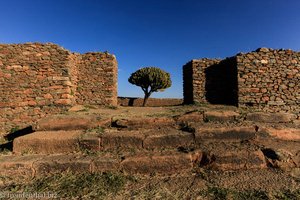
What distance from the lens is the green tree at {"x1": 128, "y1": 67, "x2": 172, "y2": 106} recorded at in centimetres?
2245

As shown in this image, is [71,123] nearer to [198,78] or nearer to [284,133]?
[284,133]

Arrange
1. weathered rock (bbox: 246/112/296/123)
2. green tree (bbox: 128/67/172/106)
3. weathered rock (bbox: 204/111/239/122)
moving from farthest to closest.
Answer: green tree (bbox: 128/67/172/106) < weathered rock (bbox: 246/112/296/123) < weathered rock (bbox: 204/111/239/122)

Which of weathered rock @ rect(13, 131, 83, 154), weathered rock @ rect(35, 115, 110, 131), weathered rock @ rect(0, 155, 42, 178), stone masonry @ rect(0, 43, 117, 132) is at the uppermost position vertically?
stone masonry @ rect(0, 43, 117, 132)

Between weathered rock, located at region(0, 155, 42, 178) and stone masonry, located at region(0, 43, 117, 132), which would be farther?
stone masonry, located at region(0, 43, 117, 132)

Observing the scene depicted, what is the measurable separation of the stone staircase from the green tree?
55.0 ft

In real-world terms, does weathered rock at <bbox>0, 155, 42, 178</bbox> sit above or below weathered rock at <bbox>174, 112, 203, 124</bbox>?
below

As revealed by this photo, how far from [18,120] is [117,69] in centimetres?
435

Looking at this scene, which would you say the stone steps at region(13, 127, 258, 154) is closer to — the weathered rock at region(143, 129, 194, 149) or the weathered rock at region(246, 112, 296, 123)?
the weathered rock at region(143, 129, 194, 149)

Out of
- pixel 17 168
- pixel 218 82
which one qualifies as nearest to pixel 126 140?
pixel 17 168

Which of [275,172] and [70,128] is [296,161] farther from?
[70,128]

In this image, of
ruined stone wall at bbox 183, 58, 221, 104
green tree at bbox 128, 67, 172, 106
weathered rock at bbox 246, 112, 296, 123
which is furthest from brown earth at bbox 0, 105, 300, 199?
green tree at bbox 128, 67, 172, 106

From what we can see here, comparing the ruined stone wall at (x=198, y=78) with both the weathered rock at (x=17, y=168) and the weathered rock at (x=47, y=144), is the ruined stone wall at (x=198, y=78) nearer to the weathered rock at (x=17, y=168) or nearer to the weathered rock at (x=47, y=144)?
the weathered rock at (x=47, y=144)

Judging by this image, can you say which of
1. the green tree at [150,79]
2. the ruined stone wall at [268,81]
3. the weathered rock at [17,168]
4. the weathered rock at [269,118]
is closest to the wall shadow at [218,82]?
the ruined stone wall at [268,81]

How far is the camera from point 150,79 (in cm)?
2242
